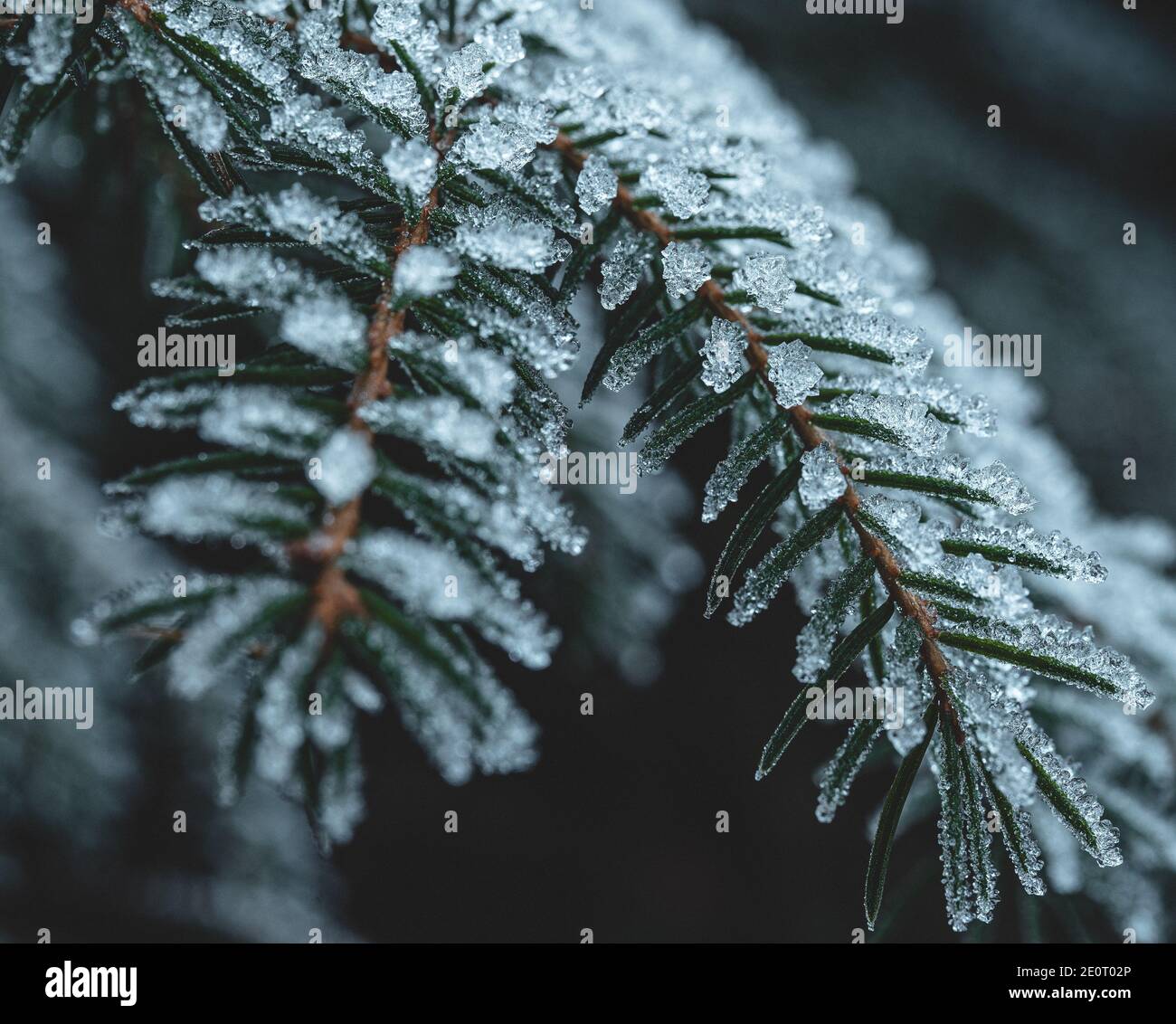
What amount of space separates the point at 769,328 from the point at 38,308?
55.6 inches

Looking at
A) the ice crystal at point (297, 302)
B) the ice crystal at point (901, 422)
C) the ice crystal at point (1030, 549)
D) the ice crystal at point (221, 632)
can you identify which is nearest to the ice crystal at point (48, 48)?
the ice crystal at point (297, 302)

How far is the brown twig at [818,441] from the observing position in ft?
2.08

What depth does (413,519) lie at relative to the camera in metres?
0.52

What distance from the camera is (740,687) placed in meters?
1.67

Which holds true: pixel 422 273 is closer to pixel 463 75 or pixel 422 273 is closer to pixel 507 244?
pixel 507 244

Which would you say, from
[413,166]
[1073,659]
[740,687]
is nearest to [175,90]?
[413,166]

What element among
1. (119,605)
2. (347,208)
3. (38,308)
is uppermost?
(38,308)

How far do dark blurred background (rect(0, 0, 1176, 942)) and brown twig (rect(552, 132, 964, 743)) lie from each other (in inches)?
19.0

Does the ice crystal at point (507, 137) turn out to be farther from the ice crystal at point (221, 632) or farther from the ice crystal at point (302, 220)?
the ice crystal at point (221, 632)

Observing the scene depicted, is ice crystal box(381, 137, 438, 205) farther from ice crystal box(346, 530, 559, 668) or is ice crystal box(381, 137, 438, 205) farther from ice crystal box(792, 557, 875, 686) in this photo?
ice crystal box(792, 557, 875, 686)

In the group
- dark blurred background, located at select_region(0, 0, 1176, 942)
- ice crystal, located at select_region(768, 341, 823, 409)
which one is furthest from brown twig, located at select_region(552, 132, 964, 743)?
dark blurred background, located at select_region(0, 0, 1176, 942)

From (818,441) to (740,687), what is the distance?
1.07m
